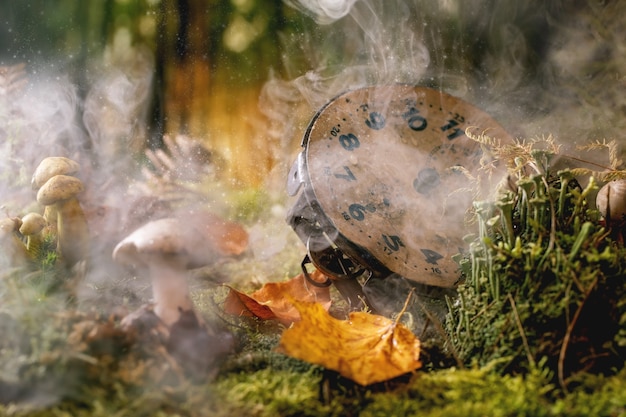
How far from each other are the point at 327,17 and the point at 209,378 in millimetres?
3002

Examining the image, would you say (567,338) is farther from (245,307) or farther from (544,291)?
(245,307)

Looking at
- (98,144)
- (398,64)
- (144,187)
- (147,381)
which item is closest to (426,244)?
(147,381)

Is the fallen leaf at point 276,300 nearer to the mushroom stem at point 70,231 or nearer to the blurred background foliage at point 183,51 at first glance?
the mushroom stem at point 70,231

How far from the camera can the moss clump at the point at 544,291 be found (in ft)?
5.18

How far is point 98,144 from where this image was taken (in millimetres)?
3889

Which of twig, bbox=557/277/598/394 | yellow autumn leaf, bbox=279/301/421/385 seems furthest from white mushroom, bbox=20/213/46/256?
twig, bbox=557/277/598/394

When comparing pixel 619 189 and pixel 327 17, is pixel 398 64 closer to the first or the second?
pixel 327 17

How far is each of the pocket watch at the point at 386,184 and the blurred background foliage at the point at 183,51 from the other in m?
1.65

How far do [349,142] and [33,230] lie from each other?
1.56 m

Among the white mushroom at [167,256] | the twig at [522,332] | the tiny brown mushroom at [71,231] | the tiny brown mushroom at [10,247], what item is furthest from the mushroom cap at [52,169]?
the twig at [522,332]

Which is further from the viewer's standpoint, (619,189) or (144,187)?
(144,187)

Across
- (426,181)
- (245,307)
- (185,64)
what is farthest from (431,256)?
(185,64)

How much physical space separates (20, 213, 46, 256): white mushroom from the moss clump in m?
1.95

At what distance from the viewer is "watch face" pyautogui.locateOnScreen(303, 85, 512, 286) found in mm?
2248
